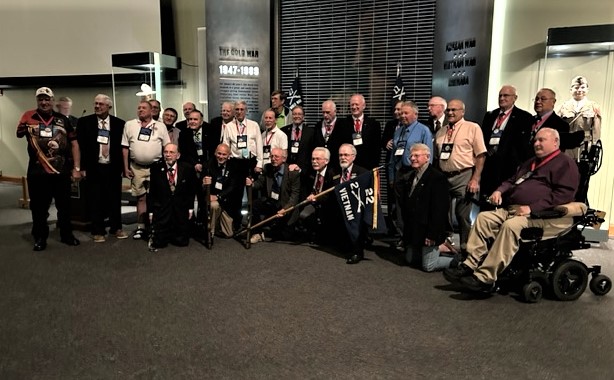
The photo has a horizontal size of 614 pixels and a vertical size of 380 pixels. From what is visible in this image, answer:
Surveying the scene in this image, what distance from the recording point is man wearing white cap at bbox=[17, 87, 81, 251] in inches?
166

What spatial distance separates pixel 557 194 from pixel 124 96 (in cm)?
654

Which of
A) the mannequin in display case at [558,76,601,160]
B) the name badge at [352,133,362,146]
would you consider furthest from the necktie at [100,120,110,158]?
the mannequin in display case at [558,76,601,160]

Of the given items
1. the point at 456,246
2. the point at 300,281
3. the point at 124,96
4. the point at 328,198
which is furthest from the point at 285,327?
the point at 124,96

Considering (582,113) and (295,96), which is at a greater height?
(295,96)

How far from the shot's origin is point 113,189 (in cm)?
479

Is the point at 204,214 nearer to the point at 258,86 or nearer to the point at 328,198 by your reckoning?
the point at 328,198

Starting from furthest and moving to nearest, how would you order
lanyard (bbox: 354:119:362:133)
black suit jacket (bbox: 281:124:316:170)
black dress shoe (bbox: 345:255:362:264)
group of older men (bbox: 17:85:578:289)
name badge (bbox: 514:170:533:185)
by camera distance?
1. black suit jacket (bbox: 281:124:316:170)
2. lanyard (bbox: 354:119:362:133)
3. black dress shoe (bbox: 345:255:362:264)
4. group of older men (bbox: 17:85:578:289)
5. name badge (bbox: 514:170:533:185)

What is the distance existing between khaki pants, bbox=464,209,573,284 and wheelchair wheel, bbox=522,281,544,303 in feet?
0.68

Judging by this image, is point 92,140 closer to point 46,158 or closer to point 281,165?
point 46,158

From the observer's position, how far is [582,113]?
460 centimetres

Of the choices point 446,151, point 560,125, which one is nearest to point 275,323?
Answer: point 446,151

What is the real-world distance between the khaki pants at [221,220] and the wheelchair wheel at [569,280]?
3.02 metres

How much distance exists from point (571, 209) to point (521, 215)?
309 millimetres

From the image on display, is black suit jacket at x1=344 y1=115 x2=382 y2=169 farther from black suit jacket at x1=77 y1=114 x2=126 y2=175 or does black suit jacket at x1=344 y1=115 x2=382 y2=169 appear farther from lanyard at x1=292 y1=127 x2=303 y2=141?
black suit jacket at x1=77 y1=114 x2=126 y2=175
